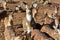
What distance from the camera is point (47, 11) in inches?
692

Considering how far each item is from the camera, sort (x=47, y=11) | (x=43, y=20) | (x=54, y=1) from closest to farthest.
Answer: (x=43, y=20)
(x=47, y=11)
(x=54, y=1)

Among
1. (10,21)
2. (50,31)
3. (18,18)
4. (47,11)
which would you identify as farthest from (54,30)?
(47,11)

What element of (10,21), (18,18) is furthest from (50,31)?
(18,18)

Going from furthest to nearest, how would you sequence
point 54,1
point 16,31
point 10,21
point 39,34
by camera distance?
point 54,1 → point 10,21 → point 16,31 → point 39,34

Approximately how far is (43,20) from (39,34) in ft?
12.2

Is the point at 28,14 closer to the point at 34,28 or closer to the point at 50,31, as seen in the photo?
the point at 34,28

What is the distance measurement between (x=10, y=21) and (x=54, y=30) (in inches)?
128

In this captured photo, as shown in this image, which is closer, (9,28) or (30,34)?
(30,34)

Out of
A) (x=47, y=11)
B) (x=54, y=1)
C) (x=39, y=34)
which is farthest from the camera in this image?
(x=54, y=1)

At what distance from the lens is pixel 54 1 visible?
26469 mm

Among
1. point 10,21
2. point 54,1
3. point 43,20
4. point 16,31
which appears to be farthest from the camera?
point 54,1

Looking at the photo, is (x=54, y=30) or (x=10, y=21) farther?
(x=10, y=21)

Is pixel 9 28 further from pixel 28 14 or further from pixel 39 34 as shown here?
pixel 39 34

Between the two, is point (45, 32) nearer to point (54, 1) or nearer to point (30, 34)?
point (30, 34)
